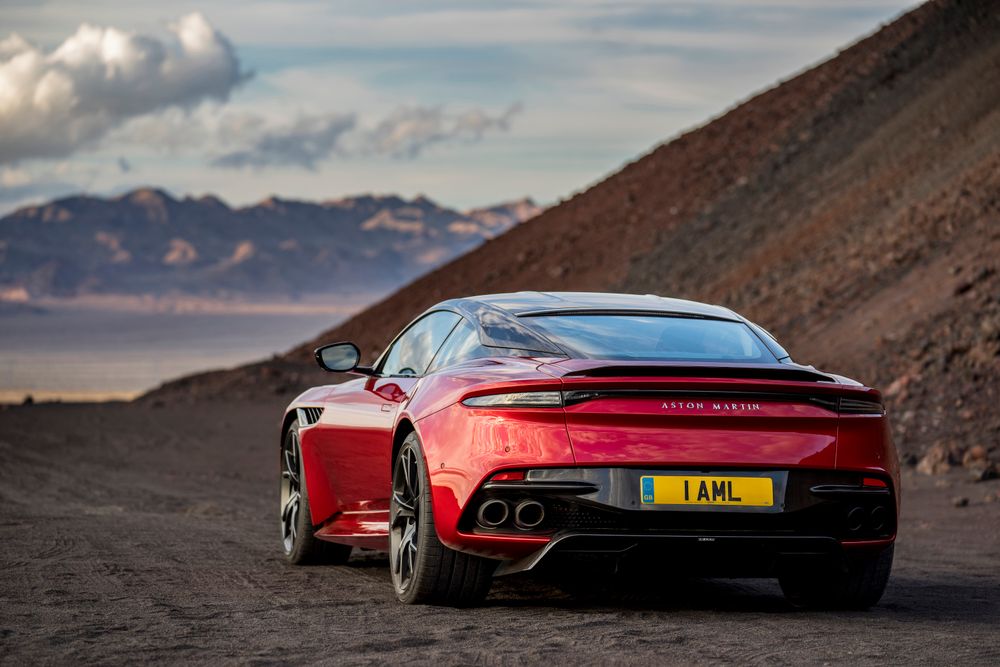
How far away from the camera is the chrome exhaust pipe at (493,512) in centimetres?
601

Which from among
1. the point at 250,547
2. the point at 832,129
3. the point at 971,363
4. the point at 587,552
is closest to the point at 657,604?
the point at 587,552

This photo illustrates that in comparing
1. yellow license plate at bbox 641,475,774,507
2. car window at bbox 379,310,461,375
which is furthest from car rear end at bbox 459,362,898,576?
car window at bbox 379,310,461,375

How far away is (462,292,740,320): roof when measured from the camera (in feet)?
23.4

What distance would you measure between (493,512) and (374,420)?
1475 mm

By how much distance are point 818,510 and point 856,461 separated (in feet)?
0.86

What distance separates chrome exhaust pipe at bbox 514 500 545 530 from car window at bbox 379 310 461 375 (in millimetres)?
1579

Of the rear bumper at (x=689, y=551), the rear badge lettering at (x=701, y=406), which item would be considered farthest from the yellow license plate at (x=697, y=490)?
the rear badge lettering at (x=701, y=406)

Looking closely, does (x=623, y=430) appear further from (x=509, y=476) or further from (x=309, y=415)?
(x=309, y=415)

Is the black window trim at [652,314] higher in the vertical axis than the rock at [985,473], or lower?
higher

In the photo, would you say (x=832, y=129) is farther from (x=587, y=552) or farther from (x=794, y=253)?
(x=587, y=552)

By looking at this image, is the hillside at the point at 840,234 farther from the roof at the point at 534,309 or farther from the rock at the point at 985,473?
the roof at the point at 534,309

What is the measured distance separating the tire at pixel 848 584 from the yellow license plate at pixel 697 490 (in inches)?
30.7

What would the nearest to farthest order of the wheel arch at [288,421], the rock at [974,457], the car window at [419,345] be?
the car window at [419,345] → the wheel arch at [288,421] → the rock at [974,457]

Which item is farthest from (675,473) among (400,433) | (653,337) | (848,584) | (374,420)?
(374,420)
